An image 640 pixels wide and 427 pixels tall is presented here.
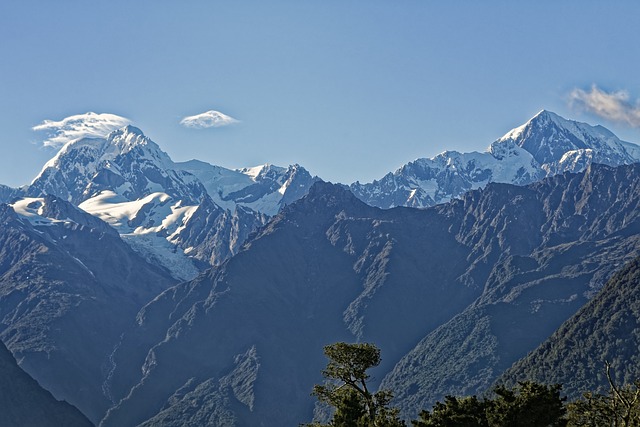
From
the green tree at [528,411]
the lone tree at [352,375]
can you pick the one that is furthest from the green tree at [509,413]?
the lone tree at [352,375]

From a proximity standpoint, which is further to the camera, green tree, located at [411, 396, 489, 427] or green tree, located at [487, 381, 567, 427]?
green tree, located at [411, 396, 489, 427]

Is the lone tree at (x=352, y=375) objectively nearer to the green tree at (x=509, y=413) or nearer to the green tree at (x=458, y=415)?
the green tree at (x=458, y=415)

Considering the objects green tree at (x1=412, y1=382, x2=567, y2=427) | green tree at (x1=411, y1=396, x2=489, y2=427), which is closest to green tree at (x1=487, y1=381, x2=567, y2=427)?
green tree at (x1=412, y1=382, x2=567, y2=427)

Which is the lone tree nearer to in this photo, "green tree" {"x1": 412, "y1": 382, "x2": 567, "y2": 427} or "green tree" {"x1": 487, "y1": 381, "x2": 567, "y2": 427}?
"green tree" {"x1": 412, "y1": 382, "x2": 567, "y2": 427}

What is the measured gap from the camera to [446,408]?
A: 12162 centimetres

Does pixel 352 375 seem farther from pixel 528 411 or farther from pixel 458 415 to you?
pixel 528 411

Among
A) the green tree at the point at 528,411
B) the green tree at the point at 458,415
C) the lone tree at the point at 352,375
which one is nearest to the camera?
the green tree at the point at 528,411

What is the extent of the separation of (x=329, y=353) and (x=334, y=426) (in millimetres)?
8700

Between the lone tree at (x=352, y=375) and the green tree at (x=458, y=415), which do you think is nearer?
the green tree at (x=458, y=415)

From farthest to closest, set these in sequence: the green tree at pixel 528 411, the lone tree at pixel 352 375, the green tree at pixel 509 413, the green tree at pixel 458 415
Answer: the lone tree at pixel 352 375 < the green tree at pixel 458 415 < the green tree at pixel 509 413 < the green tree at pixel 528 411

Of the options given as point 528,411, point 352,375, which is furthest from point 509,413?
point 352,375

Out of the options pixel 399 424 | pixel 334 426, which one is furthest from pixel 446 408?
pixel 334 426

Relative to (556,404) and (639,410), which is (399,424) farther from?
(639,410)

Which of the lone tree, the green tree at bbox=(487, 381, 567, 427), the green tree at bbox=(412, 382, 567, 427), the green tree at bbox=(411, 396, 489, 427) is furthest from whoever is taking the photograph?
the lone tree
